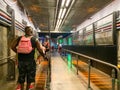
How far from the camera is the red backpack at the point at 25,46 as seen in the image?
12.4ft

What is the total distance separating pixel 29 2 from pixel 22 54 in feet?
22.3

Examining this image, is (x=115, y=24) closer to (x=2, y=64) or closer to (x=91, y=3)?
(x=2, y=64)

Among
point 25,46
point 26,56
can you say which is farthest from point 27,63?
point 25,46

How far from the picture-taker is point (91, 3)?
10445 mm

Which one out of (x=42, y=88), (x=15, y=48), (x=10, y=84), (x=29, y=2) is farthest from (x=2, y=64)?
(x=29, y=2)

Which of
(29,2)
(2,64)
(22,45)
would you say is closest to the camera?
(22,45)

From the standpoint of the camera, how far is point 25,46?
382cm

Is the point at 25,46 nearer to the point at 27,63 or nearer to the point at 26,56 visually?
the point at 26,56

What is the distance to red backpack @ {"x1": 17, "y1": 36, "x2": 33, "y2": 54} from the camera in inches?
149

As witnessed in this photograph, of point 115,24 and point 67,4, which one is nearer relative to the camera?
point 115,24

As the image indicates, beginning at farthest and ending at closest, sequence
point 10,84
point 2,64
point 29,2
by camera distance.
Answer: point 29,2, point 2,64, point 10,84

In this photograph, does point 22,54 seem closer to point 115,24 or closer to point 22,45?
point 22,45

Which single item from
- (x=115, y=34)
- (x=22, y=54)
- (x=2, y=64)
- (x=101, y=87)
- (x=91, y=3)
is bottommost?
(x=101, y=87)

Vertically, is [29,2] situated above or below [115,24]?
above
